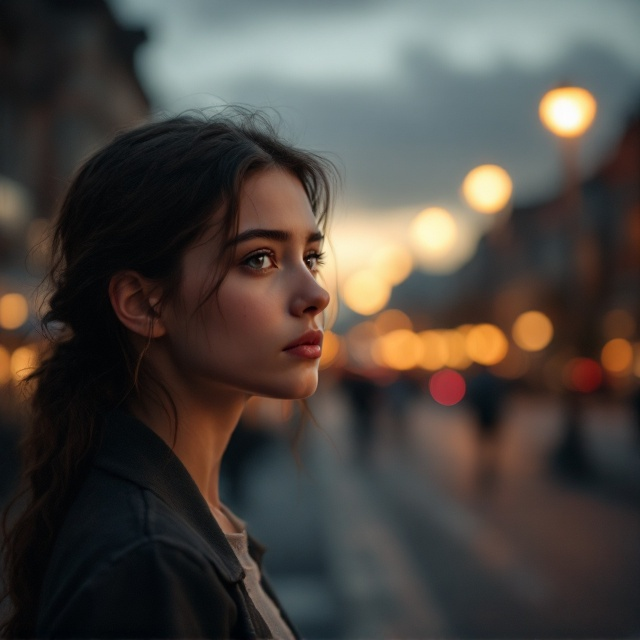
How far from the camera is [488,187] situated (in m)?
15.3

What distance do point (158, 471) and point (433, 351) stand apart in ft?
297

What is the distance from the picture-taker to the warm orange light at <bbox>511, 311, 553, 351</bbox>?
55250 millimetres

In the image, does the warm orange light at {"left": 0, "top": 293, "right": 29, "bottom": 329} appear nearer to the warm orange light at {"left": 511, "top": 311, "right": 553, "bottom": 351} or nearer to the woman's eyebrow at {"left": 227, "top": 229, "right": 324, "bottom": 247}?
the woman's eyebrow at {"left": 227, "top": 229, "right": 324, "bottom": 247}

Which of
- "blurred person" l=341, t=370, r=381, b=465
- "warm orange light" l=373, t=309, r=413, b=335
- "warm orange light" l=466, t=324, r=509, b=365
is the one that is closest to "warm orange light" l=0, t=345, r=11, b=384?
"blurred person" l=341, t=370, r=381, b=465

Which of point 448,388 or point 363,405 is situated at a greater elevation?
point 363,405

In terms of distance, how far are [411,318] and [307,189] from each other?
119278 millimetres

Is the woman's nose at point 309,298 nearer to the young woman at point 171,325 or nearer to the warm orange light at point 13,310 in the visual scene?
the young woman at point 171,325

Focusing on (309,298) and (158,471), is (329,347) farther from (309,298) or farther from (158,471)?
(158,471)

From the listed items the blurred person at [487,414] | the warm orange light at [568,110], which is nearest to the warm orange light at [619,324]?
the blurred person at [487,414]

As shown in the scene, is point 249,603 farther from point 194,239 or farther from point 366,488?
point 366,488

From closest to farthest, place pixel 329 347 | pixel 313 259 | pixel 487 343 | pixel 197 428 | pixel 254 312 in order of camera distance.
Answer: pixel 254 312
pixel 197 428
pixel 313 259
pixel 329 347
pixel 487 343

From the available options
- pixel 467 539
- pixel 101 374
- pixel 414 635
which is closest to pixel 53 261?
pixel 101 374

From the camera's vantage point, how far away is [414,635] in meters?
6.72

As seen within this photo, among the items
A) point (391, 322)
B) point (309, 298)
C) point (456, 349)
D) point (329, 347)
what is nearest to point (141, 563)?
point (309, 298)
